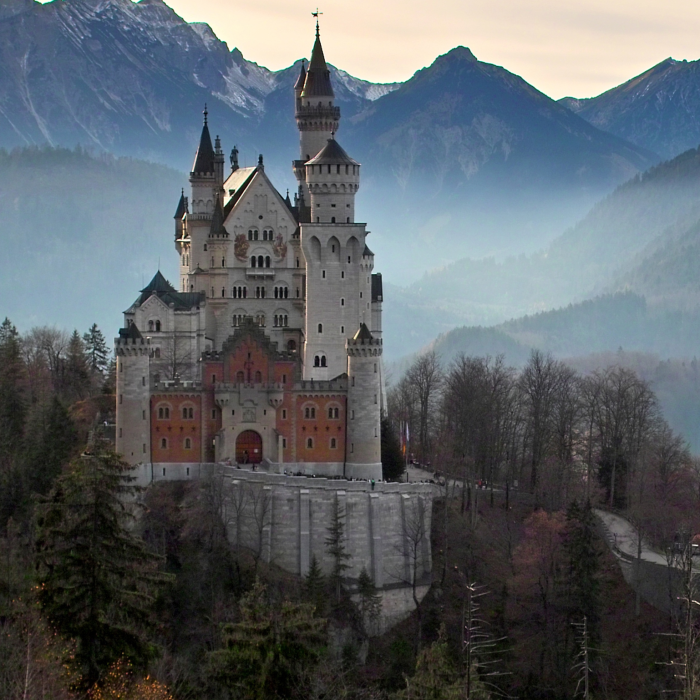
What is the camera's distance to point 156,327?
91.4 metres

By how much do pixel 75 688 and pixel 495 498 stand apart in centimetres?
4180

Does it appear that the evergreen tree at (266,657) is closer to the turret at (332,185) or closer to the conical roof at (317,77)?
the turret at (332,185)

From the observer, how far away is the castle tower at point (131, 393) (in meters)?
77.4

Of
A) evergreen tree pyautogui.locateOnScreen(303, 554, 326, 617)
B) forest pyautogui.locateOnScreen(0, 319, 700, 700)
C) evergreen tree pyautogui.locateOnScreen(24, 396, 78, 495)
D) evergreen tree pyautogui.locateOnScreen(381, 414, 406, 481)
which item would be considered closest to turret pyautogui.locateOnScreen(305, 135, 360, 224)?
forest pyautogui.locateOnScreen(0, 319, 700, 700)

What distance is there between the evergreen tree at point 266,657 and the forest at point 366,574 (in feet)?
0.28

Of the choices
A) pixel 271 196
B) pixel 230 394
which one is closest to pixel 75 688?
pixel 230 394

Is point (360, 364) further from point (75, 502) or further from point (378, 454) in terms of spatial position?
point (75, 502)

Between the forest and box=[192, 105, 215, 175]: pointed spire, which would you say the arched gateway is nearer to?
the forest

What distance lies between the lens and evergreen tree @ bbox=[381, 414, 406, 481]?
83.2 m

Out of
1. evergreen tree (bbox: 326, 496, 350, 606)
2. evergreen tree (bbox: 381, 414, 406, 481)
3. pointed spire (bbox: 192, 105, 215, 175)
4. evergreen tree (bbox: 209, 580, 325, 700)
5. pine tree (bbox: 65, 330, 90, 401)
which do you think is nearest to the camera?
evergreen tree (bbox: 209, 580, 325, 700)

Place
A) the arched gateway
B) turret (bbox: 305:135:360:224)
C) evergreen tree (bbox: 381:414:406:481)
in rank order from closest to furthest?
the arched gateway < evergreen tree (bbox: 381:414:406:481) < turret (bbox: 305:135:360:224)

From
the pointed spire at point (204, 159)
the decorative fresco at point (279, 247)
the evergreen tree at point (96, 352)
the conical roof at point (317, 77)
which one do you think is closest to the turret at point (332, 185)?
the decorative fresco at point (279, 247)

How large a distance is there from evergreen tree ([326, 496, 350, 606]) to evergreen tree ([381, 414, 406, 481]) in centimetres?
836

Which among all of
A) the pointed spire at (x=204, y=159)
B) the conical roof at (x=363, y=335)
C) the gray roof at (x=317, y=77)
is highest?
the gray roof at (x=317, y=77)
